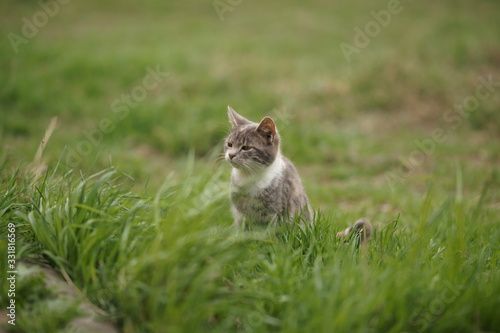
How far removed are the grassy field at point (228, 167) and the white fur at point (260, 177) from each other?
292mm

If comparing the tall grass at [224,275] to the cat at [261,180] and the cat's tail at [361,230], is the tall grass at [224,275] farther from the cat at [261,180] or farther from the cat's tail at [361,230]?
the cat at [261,180]

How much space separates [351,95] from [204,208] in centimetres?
721

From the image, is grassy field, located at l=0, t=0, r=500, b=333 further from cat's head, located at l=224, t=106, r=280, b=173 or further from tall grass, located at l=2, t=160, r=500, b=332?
cat's head, located at l=224, t=106, r=280, b=173

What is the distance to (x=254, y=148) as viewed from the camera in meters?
3.77

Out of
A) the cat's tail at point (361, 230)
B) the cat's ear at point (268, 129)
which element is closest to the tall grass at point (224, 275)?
the cat's tail at point (361, 230)

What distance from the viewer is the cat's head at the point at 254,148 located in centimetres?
374

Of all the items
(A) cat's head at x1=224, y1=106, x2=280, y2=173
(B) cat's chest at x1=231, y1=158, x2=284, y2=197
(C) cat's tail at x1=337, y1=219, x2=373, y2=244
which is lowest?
(C) cat's tail at x1=337, y1=219, x2=373, y2=244

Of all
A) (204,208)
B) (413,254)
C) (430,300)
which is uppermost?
(204,208)

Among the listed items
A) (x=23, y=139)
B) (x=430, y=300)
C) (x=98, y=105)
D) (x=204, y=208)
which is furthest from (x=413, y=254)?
(x=98, y=105)

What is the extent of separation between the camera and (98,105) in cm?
823

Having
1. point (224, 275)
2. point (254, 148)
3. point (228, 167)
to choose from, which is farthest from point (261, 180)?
point (228, 167)

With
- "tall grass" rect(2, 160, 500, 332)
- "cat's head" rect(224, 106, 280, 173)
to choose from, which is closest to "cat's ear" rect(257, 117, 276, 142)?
"cat's head" rect(224, 106, 280, 173)

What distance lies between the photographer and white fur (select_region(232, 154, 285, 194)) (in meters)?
3.68

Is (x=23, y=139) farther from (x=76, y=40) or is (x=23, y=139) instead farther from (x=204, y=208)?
(x=76, y=40)
